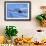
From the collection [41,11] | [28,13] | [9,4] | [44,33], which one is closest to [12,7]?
[9,4]

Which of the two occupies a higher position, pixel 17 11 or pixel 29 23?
pixel 17 11

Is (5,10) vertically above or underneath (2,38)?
above

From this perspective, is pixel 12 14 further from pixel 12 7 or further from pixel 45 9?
pixel 45 9

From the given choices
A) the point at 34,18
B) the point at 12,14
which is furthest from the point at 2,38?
the point at 34,18

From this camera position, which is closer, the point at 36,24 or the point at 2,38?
the point at 2,38

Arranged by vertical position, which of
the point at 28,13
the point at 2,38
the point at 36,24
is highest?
the point at 28,13

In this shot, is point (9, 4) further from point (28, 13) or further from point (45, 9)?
point (45, 9)
